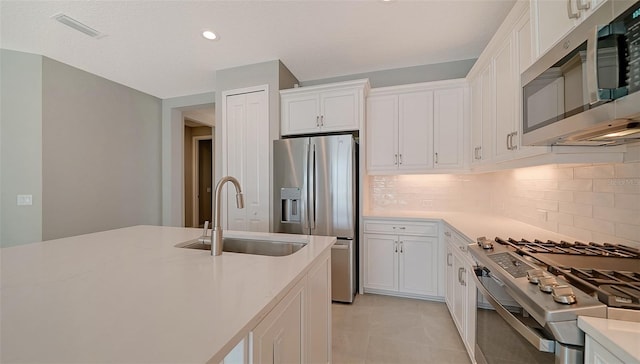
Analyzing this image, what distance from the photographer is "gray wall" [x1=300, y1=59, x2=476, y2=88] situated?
2943 mm

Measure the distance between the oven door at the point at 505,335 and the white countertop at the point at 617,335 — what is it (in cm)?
14

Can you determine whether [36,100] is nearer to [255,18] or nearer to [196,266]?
[255,18]

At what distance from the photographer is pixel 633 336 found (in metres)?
0.61

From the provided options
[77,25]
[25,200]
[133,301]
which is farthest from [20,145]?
[133,301]

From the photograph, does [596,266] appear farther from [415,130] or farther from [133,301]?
[415,130]

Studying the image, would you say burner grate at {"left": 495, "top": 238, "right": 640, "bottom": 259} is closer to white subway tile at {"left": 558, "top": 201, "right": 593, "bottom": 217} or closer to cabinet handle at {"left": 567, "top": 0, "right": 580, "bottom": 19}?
white subway tile at {"left": 558, "top": 201, "right": 593, "bottom": 217}

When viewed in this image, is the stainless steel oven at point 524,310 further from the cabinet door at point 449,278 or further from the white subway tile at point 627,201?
the cabinet door at point 449,278

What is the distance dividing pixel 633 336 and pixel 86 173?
478cm

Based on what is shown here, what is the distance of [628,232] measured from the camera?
1221mm

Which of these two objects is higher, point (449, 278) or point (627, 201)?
point (627, 201)

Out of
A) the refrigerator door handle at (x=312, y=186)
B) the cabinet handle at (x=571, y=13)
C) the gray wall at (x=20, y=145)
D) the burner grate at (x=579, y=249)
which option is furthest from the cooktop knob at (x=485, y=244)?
the gray wall at (x=20, y=145)

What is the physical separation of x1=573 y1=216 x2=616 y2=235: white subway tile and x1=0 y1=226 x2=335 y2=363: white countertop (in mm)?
1555

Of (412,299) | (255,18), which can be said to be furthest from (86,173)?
(412,299)

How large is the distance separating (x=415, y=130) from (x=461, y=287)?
1707 millimetres
